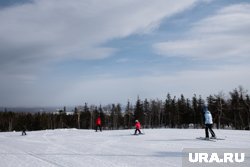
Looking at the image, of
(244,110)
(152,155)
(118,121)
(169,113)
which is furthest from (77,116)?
(152,155)

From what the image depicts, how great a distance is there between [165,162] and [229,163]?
80.1 inches

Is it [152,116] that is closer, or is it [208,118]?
[208,118]

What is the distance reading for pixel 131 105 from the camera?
111 metres

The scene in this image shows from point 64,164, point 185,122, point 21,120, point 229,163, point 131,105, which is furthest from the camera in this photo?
point 131,105

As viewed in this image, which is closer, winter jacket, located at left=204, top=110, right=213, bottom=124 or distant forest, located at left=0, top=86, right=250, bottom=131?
winter jacket, located at left=204, top=110, right=213, bottom=124

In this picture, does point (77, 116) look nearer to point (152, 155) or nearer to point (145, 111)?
point (145, 111)

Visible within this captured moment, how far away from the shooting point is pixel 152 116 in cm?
10562

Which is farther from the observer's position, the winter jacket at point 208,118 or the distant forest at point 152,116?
the distant forest at point 152,116

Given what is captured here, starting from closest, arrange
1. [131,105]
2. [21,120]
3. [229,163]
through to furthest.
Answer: [229,163] < [21,120] < [131,105]

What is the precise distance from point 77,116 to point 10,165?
321 feet

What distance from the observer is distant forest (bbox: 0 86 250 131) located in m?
71.8

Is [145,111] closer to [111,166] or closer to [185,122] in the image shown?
[185,122]

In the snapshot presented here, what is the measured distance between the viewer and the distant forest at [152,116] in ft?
235

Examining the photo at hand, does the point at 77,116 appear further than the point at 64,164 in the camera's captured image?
Yes
